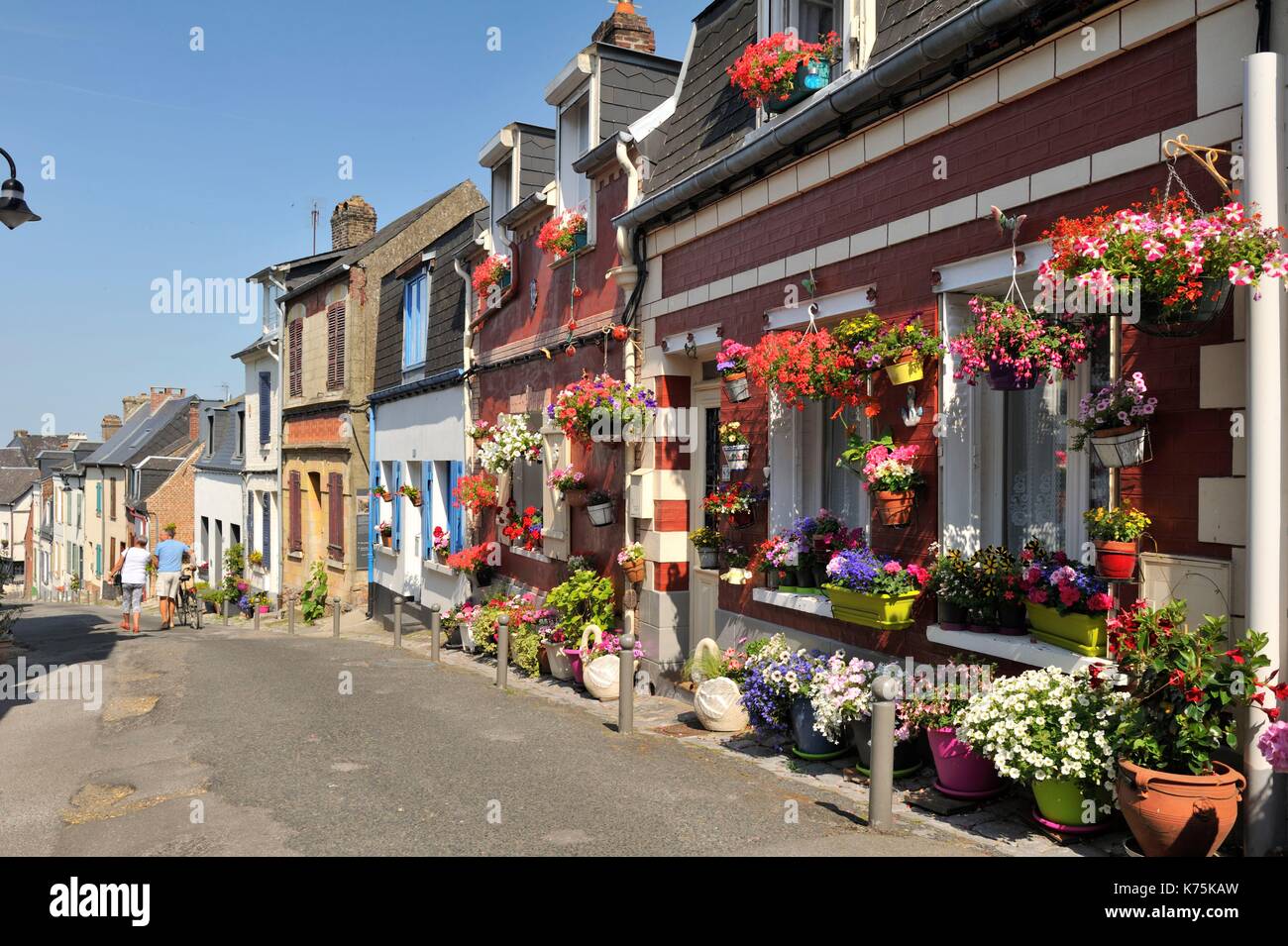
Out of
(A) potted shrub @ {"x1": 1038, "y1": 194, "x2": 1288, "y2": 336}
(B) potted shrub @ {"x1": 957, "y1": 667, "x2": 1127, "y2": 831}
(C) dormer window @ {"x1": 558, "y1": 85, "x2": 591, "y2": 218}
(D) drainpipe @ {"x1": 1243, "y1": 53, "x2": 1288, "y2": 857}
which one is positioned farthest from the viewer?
(C) dormer window @ {"x1": 558, "y1": 85, "x2": 591, "y2": 218}

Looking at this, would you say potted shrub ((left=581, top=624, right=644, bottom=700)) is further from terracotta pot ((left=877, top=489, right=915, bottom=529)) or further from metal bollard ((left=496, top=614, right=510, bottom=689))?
terracotta pot ((left=877, top=489, right=915, bottom=529))

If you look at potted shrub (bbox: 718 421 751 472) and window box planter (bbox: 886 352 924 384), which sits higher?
window box planter (bbox: 886 352 924 384)

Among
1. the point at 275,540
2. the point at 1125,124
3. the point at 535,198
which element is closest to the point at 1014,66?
the point at 1125,124

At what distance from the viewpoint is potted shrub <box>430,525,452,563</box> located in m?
16.4

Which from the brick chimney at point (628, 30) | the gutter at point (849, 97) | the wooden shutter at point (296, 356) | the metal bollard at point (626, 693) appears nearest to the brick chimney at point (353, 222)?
the wooden shutter at point (296, 356)

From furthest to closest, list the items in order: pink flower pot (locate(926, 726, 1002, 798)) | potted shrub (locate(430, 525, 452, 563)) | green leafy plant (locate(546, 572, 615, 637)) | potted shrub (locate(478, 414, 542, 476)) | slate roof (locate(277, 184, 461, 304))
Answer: slate roof (locate(277, 184, 461, 304)) < potted shrub (locate(430, 525, 452, 563)) < potted shrub (locate(478, 414, 542, 476)) < green leafy plant (locate(546, 572, 615, 637)) < pink flower pot (locate(926, 726, 1002, 798))

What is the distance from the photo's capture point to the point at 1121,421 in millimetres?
4980

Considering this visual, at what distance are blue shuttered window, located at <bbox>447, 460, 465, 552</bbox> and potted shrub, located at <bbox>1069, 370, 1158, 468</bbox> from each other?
12.0 m

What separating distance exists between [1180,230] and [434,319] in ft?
47.1

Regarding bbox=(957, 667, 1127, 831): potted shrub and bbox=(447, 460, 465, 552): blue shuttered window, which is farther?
bbox=(447, 460, 465, 552): blue shuttered window

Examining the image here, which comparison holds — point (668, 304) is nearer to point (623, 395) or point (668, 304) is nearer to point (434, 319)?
point (623, 395)

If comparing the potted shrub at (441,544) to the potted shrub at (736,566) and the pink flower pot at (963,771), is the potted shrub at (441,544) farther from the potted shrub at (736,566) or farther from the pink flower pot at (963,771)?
the pink flower pot at (963,771)

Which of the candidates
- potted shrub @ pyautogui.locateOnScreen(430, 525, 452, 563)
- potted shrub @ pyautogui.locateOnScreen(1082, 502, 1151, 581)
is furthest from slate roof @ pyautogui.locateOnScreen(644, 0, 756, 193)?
potted shrub @ pyautogui.locateOnScreen(430, 525, 452, 563)
